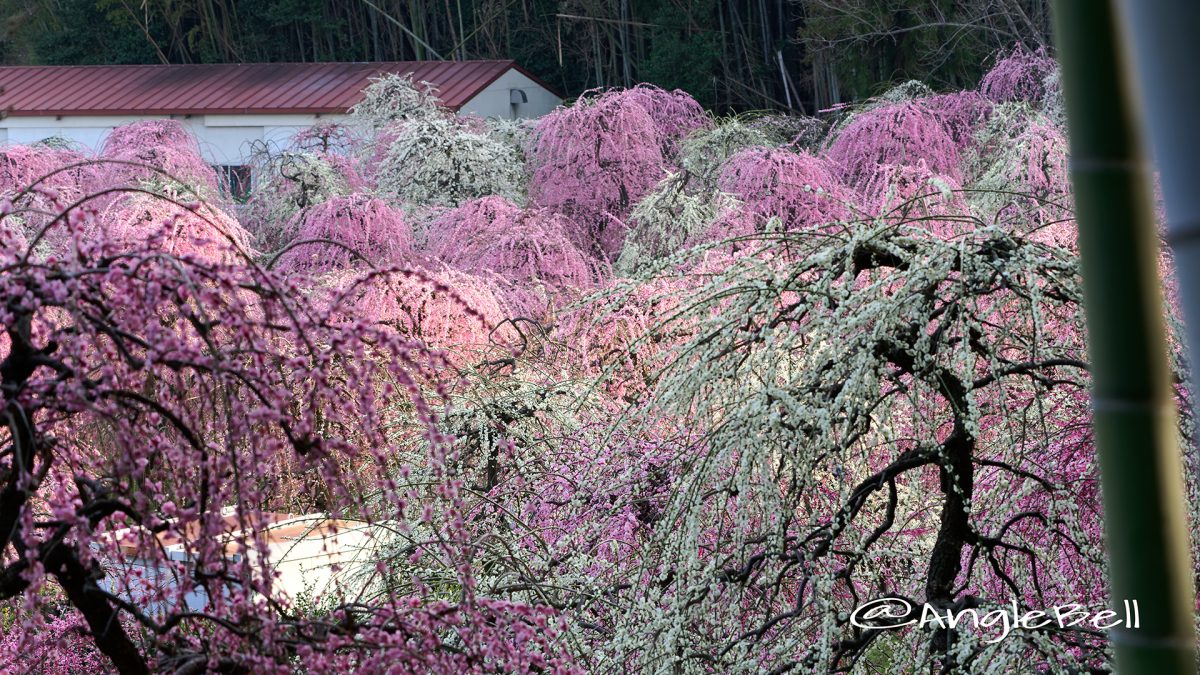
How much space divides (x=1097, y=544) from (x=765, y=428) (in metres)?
1.04

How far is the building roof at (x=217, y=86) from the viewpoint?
20.4 metres

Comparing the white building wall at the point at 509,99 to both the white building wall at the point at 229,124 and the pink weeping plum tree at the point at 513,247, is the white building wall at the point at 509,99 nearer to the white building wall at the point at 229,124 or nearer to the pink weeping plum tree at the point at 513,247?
the white building wall at the point at 229,124

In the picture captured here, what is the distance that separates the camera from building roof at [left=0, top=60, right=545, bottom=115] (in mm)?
20422

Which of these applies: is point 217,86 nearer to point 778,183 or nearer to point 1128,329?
point 778,183

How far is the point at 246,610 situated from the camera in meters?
1.99

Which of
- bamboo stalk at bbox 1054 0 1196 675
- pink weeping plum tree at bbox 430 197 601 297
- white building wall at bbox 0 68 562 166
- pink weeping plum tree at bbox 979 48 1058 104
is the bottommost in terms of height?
pink weeping plum tree at bbox 430 197 601 297

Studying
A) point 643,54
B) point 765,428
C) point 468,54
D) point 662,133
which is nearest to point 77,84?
point 468,54

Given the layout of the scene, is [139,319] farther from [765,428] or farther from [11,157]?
[11,157]

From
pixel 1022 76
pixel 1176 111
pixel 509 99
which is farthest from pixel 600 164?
pixel 1176 111

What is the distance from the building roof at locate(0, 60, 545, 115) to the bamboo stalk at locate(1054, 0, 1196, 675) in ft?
62.1

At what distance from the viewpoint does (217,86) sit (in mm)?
21781

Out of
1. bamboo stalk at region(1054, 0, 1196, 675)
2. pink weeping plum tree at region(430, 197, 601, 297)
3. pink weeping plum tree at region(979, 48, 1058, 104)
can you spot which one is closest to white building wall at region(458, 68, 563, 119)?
pink weeping plum tree at region(979, 48, 1058, 104)

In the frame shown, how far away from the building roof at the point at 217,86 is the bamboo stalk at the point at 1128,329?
18.9m

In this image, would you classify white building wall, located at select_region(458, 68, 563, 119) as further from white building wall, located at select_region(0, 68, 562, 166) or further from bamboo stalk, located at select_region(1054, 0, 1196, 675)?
bamboo stalk, located at select_region(1054, 0, 1196, 675)
